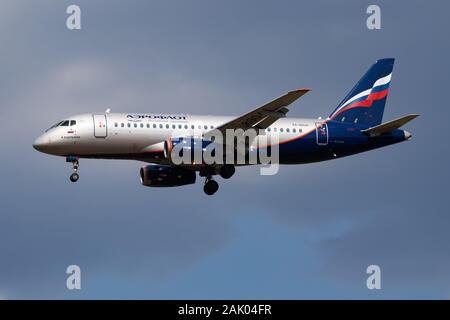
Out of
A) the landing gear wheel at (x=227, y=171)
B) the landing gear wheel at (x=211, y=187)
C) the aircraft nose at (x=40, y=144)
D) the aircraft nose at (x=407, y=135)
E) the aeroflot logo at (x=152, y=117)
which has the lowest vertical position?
the landing gear wheel at (x=211, y=187)

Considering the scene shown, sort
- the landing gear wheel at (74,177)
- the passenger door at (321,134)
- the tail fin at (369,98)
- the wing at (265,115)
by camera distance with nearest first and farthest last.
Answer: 1. the wing at (265,115)
2. the landing gear wheel at (74,177)
3. the passenger door at (321,134)
4. the tail fin at (369,98)

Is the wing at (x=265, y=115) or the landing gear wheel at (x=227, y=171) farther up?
the wing at (x=265, y=115)

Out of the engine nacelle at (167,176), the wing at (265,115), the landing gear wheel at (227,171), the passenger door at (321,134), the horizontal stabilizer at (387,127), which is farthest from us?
the engine nacelle at (167,176)

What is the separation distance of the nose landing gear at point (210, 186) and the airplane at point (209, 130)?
4 centimetres

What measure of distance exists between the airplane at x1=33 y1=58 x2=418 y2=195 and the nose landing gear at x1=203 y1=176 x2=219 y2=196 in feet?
0.13

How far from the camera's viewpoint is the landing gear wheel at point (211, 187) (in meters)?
83.6

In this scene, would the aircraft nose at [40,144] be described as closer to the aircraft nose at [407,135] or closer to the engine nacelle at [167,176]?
the engine nacelle at [167,176]

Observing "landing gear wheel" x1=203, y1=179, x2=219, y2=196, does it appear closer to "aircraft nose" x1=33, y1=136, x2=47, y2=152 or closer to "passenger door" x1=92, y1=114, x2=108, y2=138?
"passenger door" x1=92, y1=114, x2=108, y2=138

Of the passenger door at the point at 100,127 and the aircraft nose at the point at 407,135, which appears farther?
the aircraft nose at the point at 407,135

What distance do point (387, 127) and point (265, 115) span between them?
31.0ft

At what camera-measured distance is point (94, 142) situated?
260ft

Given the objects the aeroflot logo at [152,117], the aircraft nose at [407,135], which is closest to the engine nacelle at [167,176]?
the aeroflot logo at [152,117]
